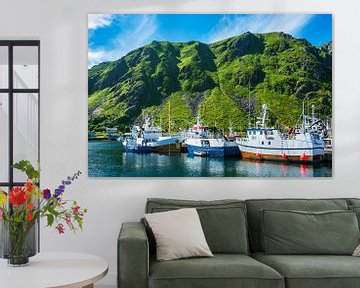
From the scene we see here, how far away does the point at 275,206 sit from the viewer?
4.57m

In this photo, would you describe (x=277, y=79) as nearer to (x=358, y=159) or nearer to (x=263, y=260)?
(x=358, y=159)

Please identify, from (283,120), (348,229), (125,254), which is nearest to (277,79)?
(283,120)

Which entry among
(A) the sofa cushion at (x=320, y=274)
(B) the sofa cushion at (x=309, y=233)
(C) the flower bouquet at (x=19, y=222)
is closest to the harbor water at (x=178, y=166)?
(B) the sofa cushion at (x=309, y=233)

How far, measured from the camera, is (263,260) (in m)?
4.16

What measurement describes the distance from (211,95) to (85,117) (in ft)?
3.56

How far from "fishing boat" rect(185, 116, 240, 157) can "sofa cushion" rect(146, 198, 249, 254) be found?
1.75ft

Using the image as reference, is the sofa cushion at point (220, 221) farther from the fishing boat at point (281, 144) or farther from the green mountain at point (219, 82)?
the green mountain at point (219, 82)

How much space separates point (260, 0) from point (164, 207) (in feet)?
6.32

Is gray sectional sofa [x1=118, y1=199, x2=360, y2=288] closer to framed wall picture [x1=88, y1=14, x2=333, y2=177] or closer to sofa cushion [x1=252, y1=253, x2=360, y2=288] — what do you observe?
sofa cushion [x1=252, y1=253, x2=360, y2=288]

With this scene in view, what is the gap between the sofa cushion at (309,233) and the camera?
432cm

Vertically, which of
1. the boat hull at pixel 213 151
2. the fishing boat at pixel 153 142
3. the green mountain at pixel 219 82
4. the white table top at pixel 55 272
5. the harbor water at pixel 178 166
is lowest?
the white table top at pixel 55 272

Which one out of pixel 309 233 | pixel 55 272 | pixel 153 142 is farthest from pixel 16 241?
pixel 309 233

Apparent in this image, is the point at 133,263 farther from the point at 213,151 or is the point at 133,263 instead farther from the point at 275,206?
the point at 213,151

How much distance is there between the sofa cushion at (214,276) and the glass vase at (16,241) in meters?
0.81
